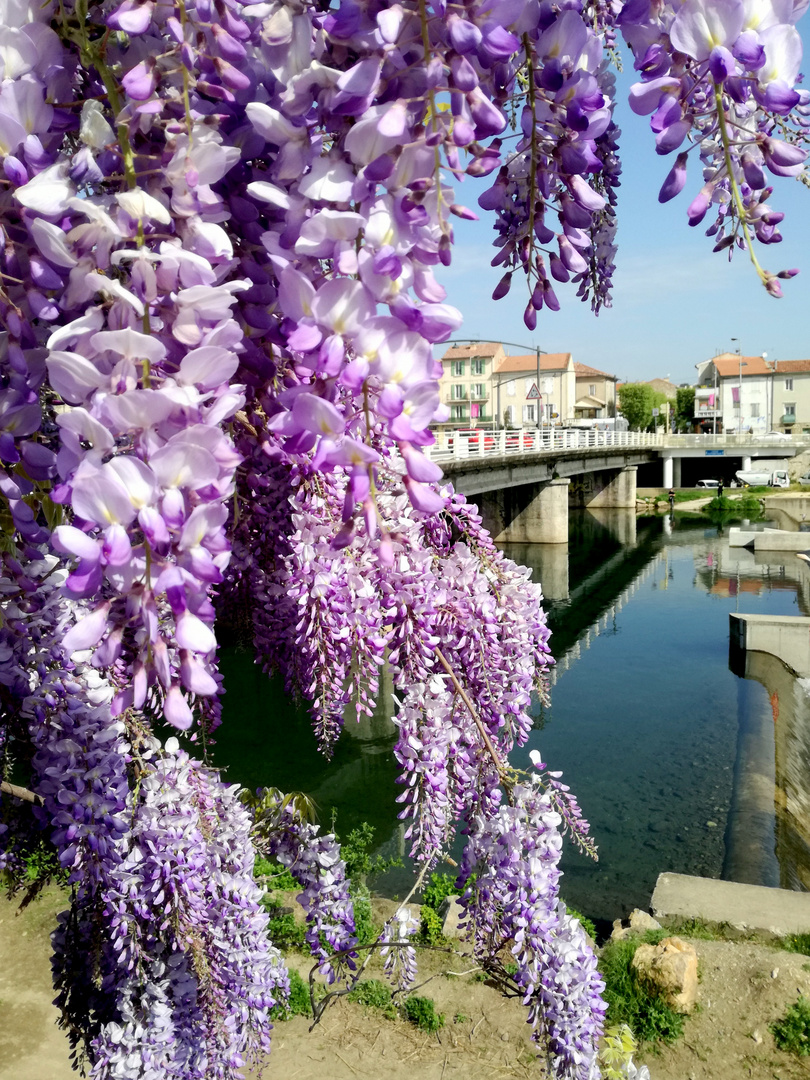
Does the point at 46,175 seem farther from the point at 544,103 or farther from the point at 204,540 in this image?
the point at 544,103

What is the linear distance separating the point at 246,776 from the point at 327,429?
1547cm

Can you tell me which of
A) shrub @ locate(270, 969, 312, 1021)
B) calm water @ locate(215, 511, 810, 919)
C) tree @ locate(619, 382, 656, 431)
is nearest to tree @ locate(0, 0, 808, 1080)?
calm water @ locate(215, 511, 810, 919)

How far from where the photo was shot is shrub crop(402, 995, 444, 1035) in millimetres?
7255

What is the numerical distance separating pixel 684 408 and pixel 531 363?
26239 mm

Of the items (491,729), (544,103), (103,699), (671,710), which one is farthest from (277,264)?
(671,710)

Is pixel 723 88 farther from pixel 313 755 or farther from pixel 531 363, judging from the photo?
pixel 531 363

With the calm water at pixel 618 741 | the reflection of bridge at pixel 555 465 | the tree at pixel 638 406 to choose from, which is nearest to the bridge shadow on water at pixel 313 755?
the calm water at pixel 618 741

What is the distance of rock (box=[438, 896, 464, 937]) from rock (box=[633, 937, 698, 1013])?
1.91 meters

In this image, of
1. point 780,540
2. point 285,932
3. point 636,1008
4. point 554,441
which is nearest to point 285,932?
point 285,932

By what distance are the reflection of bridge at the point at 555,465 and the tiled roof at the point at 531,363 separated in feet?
59.0

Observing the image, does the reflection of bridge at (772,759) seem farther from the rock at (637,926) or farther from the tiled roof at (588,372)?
the tiled roof at (588,372)

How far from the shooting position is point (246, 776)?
15.4 meters

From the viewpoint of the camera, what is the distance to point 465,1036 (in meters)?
7.18

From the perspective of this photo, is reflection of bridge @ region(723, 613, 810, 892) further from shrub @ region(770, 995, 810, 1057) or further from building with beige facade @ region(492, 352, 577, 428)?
building with beige facade @ region(492, 352, 577, 428)
